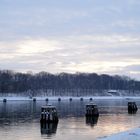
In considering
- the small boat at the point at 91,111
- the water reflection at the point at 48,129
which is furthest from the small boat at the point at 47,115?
the small boat at the point at 91,111

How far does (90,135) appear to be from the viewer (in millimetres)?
44625

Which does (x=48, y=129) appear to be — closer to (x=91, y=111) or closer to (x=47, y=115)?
(x=47, y=115)

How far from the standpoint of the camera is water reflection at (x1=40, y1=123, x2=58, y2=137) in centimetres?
4757

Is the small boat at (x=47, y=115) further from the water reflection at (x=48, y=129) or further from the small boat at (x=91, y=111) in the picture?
the small boat at (x=91, y=111)

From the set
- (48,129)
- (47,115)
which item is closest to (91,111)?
(47,115)

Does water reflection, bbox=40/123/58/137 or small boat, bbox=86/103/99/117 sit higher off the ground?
small boat, bbox=86/103/99/117

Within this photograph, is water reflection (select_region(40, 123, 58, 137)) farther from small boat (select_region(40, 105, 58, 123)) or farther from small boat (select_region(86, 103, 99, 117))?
small boat (select_region(86, 103, 99, 117))

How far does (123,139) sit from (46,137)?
13.4 m

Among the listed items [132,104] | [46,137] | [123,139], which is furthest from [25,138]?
[132,104]

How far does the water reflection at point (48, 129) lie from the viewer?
4757 cm

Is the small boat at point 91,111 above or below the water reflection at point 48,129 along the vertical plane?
above

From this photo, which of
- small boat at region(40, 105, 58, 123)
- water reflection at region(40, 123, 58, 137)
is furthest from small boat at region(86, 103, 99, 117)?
water reflection at region(40, 123, 58, 137)

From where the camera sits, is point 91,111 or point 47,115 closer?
point 47,115

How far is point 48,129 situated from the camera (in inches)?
2042
